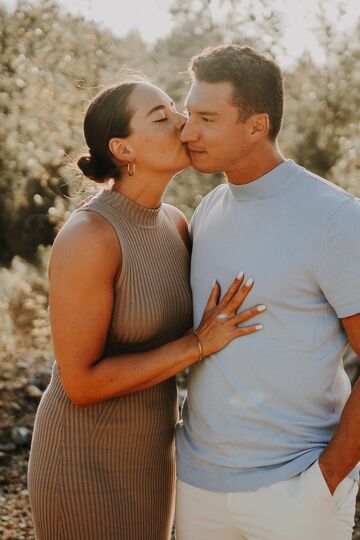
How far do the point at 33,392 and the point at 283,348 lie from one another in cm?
421

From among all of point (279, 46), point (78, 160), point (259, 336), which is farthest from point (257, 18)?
point (259, 336)

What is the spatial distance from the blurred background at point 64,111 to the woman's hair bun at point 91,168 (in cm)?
344

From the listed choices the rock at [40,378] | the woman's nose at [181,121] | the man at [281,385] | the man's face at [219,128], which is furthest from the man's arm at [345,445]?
the rock at [40,378]

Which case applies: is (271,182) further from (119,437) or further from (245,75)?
(119,437)

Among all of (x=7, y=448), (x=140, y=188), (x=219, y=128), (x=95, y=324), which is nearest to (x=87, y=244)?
(x=95, y=324)

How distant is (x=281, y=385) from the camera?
2.38m

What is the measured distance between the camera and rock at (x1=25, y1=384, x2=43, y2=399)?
619 cm

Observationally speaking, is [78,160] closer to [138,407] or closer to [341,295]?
[138,407]

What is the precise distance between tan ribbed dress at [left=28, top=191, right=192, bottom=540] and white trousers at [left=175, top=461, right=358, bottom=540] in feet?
0.89

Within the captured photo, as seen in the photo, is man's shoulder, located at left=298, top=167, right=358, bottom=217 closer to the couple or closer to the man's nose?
the couple

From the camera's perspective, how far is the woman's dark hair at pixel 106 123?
2.67 metres

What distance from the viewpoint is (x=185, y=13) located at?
11.1 metres

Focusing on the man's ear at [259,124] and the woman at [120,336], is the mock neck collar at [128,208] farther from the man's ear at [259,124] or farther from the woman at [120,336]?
the man's ear at [259,124]

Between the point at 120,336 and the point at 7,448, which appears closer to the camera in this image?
the point at 120,336
